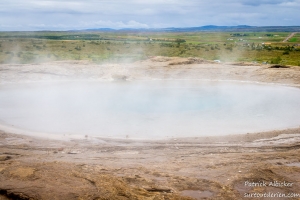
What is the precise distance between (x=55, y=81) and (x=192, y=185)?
16564mm

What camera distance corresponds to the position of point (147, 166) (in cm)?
739

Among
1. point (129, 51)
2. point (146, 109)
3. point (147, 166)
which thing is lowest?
point (147, 166)

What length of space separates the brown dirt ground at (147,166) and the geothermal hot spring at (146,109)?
92cm

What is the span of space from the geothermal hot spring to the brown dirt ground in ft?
3.01

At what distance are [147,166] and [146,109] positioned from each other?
20.2 feet

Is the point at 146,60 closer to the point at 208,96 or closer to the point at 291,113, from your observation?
the point at 208,96

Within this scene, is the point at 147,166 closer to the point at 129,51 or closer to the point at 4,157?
the point at 4,157

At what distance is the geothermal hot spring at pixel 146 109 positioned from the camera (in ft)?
35.0

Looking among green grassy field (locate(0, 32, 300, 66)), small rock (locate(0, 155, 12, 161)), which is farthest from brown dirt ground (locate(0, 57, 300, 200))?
green grassy field (locate(0, 32, 300, 66))

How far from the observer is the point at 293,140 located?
950 cm

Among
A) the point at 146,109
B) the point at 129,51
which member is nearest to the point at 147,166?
the point at 146,109

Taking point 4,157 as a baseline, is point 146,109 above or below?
above

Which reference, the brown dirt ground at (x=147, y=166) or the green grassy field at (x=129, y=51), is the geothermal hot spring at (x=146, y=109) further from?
the green grassy field at (x=129, y=51)

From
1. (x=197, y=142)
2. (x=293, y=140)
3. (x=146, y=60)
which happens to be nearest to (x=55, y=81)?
(x=146, y=60)
